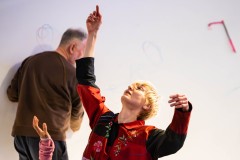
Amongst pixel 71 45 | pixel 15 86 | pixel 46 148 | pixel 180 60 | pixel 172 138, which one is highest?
pixel 71 45

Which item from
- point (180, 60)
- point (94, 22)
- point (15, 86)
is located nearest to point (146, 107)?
point (94, 22)

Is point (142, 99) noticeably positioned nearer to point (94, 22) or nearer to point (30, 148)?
point (94, 22)

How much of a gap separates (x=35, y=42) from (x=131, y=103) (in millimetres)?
934

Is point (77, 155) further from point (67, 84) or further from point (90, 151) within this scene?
point (90, 151)

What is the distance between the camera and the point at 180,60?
260 cm

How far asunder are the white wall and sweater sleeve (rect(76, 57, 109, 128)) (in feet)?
2.71

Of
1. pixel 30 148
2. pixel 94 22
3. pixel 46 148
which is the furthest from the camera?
pixel 30 148

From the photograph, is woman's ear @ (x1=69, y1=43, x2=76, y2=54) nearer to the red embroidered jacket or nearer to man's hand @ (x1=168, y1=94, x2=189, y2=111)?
the red embroidered jacket

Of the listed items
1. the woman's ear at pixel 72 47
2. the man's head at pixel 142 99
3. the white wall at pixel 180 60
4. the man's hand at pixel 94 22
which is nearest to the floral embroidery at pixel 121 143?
the man's head at pixel 142 99

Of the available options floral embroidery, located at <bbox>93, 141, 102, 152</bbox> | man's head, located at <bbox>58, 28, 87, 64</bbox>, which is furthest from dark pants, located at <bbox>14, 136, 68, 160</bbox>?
floral embroidery, located at <bbox>93, 141, 102, 152</bbox>

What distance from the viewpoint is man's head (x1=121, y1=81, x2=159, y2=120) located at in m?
1.63

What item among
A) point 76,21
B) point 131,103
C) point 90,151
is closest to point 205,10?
point 76,21

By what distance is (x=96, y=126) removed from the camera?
1626 millimetres

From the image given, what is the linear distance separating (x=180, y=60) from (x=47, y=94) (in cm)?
89
